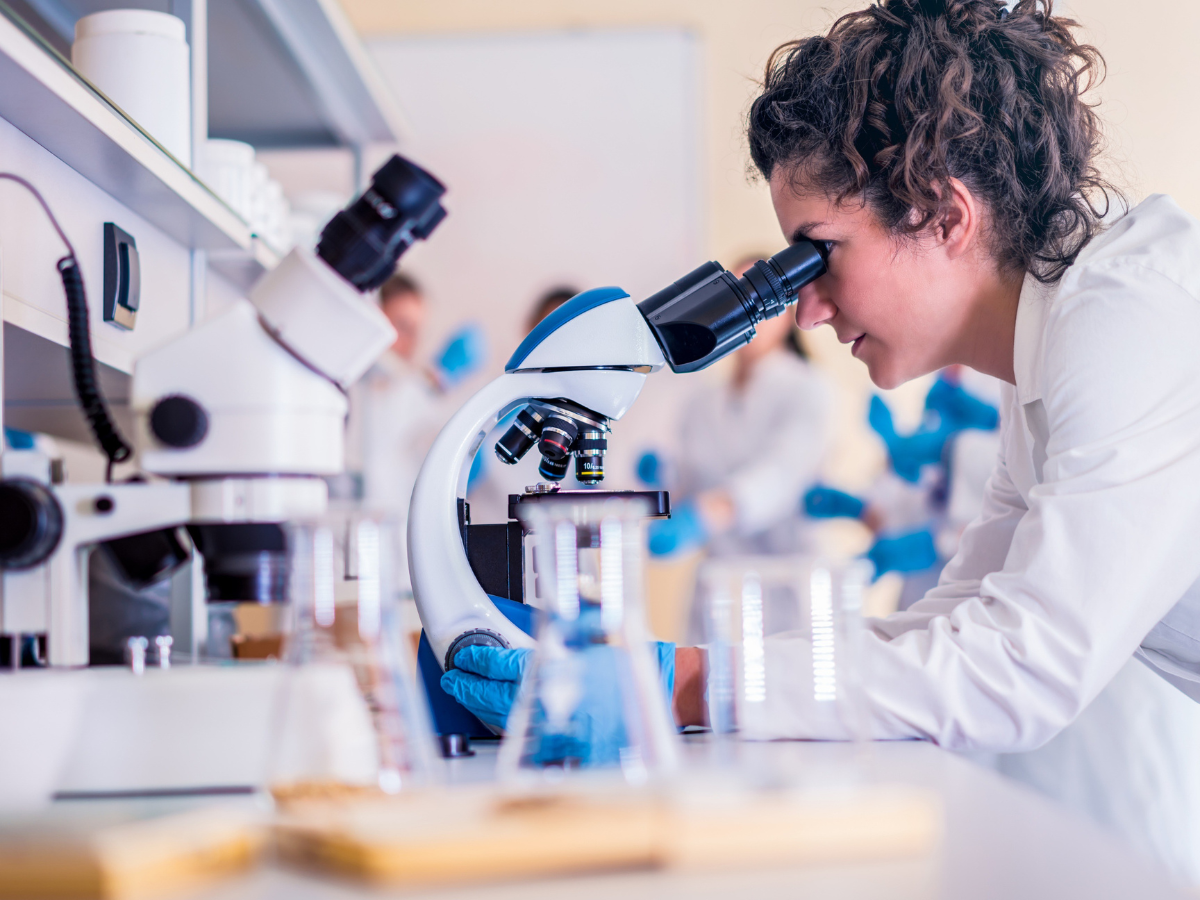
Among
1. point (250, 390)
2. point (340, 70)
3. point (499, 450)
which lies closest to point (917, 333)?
point (499, 450)

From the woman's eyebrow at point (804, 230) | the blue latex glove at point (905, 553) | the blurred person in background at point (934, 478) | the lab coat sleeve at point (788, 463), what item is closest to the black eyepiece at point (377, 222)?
the woman's eyebrow at point (804, 230)

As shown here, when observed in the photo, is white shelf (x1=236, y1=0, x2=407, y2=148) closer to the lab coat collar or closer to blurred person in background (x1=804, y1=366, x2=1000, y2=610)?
the lab coat collar

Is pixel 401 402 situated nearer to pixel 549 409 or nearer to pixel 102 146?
pixel 102 146

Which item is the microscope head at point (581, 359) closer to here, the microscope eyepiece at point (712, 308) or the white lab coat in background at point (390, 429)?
the microscope eyepiece at point (712, 308)

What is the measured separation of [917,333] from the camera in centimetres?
111

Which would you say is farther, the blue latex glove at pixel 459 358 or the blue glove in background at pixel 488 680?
the blue latex glove at pixel 459 358

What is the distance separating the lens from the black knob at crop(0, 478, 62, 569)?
1.98ft

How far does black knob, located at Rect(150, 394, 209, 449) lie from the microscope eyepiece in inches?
17.9

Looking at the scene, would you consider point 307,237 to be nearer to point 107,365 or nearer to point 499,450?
point 107,365

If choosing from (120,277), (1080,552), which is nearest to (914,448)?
(1080,552)

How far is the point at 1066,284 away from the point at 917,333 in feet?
0.68

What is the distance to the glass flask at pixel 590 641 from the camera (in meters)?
0.52

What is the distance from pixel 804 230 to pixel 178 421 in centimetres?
72

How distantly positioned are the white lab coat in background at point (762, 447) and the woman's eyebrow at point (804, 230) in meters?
1.91
